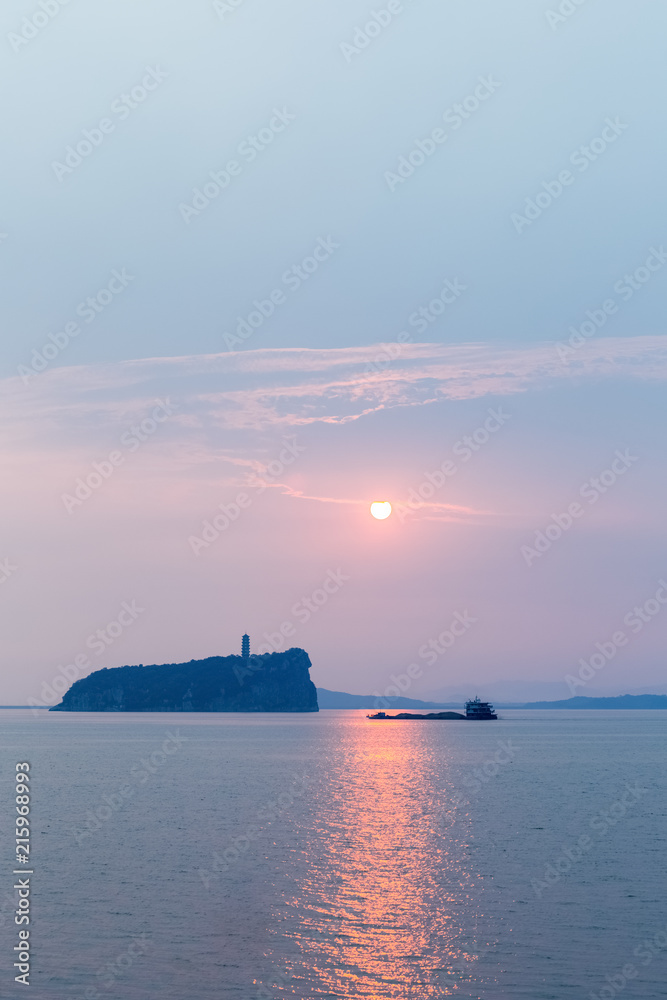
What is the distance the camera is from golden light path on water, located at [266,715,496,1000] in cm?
3253

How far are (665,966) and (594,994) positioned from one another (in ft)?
15.3

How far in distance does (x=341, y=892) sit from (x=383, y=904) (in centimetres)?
299

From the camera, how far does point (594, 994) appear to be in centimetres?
3111

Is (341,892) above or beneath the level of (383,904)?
above

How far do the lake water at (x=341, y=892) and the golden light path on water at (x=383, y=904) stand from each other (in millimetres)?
131

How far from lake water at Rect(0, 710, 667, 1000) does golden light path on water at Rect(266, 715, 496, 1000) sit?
131 mm

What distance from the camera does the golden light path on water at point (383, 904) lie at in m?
32.5

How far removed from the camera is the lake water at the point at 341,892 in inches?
1287

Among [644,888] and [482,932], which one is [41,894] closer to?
[482,932]

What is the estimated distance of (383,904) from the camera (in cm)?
4312

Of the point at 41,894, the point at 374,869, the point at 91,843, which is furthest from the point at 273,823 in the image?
the point at 41,894

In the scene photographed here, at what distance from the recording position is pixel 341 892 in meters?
45.4

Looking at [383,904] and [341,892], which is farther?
[341,892]

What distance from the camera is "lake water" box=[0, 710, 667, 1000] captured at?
107 feet
